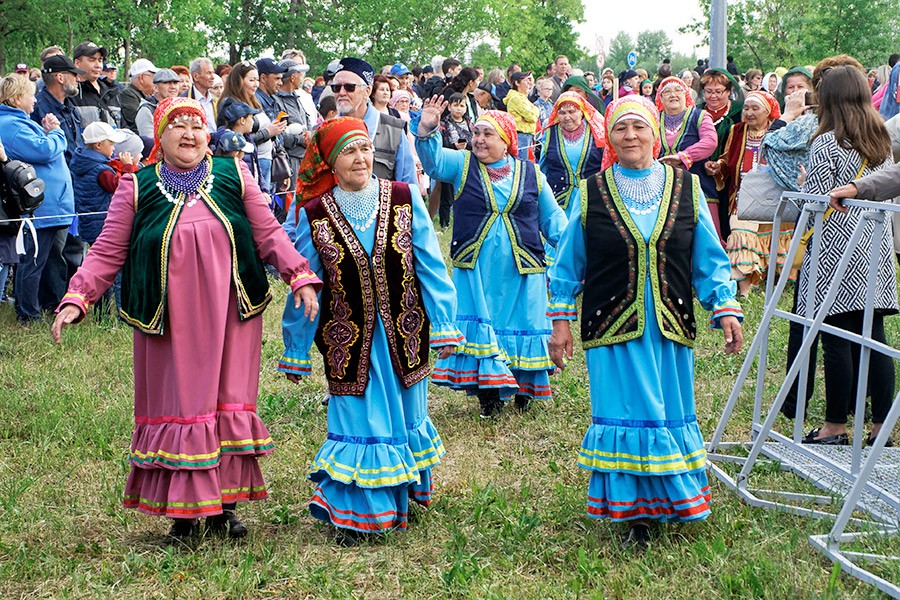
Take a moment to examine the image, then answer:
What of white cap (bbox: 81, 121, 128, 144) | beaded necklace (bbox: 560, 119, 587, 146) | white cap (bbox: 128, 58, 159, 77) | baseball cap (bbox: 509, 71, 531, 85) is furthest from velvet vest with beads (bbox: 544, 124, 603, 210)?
baseball cap (bbox: 509, 71, 531, 85)

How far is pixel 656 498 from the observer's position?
4859 mm

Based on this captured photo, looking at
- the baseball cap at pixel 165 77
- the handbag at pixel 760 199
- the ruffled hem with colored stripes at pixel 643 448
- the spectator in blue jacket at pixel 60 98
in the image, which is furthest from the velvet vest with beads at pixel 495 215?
the spectator in blue jacket at pixel 60 98

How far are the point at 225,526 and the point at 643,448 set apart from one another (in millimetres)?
1894

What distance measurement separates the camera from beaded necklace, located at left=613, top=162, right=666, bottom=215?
498cm

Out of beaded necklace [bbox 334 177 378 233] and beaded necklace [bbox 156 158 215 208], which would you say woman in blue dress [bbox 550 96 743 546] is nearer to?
beaded necklace [bbox 334 177 378 233]

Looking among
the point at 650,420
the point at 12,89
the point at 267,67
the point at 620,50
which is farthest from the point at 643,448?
the point at 620,50

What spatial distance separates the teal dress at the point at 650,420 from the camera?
190 inches

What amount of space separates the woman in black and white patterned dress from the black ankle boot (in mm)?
1946

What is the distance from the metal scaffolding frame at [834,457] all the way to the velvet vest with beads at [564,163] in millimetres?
3668

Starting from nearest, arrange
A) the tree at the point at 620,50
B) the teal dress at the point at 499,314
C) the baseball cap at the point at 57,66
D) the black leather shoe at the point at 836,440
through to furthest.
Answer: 1. the black leather shoe at the point at 836,440
2. the teal dress at the point at 499,314
3. the baseball cap at the point at 57,66
4. the tree at the point at 620,50

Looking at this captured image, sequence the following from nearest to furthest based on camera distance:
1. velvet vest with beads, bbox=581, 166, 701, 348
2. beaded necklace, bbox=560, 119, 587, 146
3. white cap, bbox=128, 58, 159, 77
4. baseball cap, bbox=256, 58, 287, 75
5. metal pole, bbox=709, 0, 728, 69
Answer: velvet vest with beads, bbox=581, 166, 701, 348 < beaded necklace, bbox=560, 119, 587, 146 < baseball cap, bbox=256, 58, 287, 75 < white cap, bbox=128, 58, 159, 77 < metal pole, bbox=709, 0, 728, 69

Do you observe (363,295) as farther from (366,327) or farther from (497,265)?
(497,265)

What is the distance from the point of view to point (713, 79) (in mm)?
11031

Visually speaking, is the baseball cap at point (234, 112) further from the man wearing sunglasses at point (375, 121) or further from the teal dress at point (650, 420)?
the teal dress at point (650, 420)
